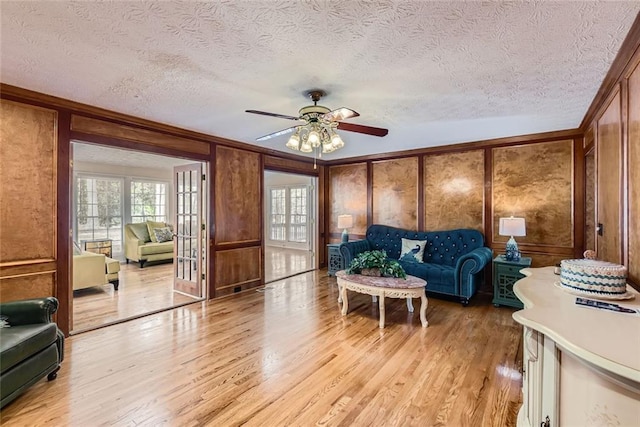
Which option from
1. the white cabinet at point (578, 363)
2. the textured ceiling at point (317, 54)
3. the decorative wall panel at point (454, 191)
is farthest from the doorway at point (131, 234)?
the white cabinet at point (578, 363)

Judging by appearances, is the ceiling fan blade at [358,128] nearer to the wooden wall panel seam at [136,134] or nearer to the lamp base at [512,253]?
the wooden wall panel seam at [136,134]

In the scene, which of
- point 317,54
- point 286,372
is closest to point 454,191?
point 317,54

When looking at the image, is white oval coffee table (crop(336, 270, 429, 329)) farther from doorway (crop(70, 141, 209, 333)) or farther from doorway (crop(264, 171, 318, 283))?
doorway (crop(264, 171, 318, 283))

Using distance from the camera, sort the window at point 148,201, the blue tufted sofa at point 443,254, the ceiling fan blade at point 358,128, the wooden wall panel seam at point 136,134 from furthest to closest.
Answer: the window at point 148,201
the blue tufted sofa at point 443,254
the wooden wall panel seam at point 136,134
the ceiling fan blade at point 358,128

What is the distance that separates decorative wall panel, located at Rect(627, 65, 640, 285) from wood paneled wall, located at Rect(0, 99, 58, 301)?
4869 millimetres

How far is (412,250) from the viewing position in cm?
494

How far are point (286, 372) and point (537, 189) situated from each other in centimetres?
426

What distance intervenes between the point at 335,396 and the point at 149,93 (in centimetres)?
314

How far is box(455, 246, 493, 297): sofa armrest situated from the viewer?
395 cm

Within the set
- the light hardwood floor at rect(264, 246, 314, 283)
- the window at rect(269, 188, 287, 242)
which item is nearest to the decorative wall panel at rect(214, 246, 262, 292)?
the light hardwood floor at rect(264, 246, 314, 283)

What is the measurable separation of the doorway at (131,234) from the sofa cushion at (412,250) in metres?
3.21

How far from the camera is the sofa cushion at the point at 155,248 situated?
22.4ft

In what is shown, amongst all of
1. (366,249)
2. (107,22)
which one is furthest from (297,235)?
(107,22)

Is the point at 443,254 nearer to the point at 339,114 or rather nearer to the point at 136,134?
the point at 339,114
